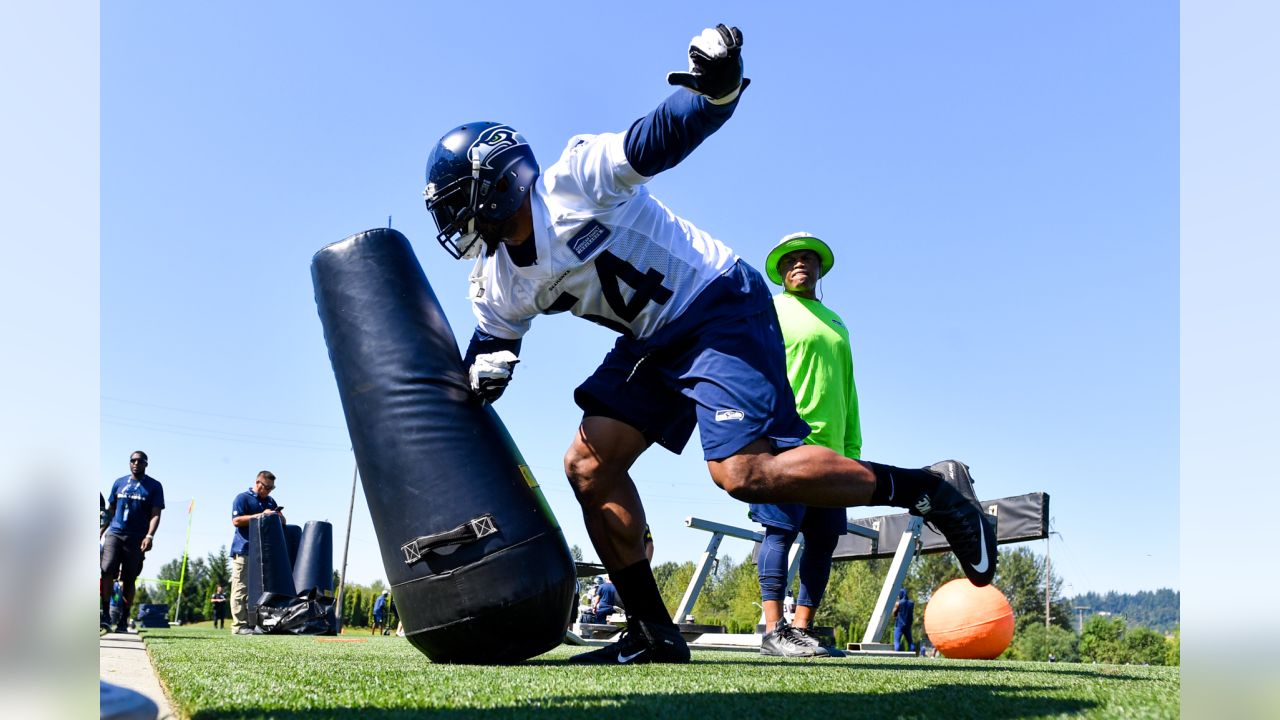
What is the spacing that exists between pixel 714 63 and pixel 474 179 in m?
0.99

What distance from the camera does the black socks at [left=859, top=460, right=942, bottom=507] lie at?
3.11 meters

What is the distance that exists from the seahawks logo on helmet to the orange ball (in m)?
4.55

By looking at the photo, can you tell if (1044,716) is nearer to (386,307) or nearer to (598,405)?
(598,405)

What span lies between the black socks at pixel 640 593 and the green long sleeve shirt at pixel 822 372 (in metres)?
1.59

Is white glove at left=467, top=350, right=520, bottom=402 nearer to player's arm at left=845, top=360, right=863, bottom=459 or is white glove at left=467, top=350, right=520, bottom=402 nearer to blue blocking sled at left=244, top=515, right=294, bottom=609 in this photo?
player's arm at left=845, top=360, right=863, bottom=459

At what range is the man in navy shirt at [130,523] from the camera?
890 centimetres

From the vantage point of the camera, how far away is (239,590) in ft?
36.0

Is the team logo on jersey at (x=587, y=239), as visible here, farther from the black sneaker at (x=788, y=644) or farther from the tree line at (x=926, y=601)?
the tree line at (x=926, y=601)

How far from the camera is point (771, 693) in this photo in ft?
7.83

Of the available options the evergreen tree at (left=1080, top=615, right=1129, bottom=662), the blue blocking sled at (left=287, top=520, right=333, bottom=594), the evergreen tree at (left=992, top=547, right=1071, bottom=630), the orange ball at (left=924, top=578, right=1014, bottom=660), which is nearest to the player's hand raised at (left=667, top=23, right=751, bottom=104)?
the orange ball at (left=924, top=578, right=1014, bottom=660)

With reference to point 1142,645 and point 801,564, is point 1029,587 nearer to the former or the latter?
point 1142,645

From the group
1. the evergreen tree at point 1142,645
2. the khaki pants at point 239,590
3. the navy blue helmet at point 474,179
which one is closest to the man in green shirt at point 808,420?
the navy blue helmet at point 474,179
